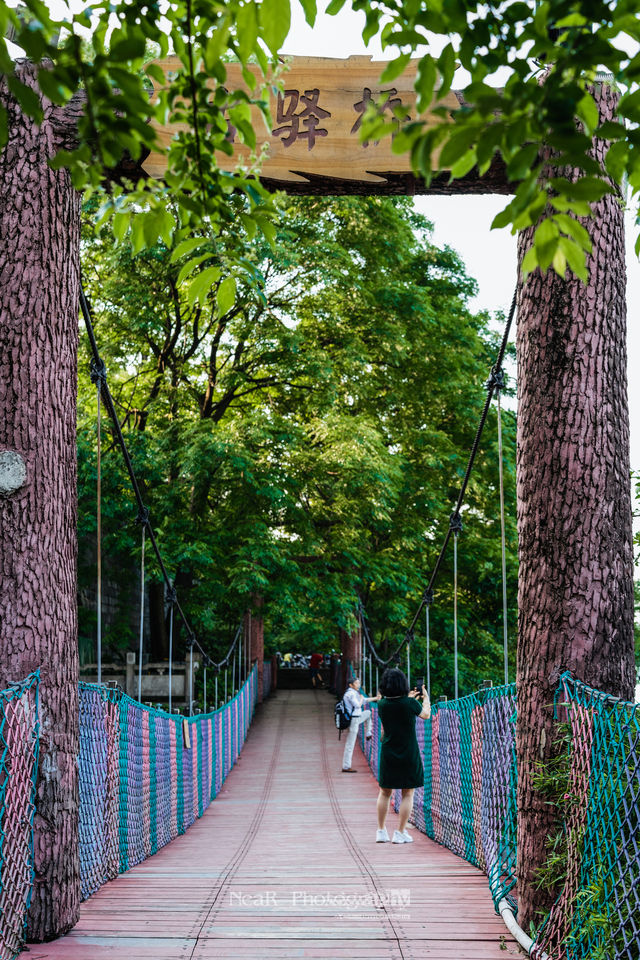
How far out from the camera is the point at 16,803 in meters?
3.30

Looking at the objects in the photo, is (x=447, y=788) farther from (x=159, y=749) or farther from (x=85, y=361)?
(x=85, y=361)

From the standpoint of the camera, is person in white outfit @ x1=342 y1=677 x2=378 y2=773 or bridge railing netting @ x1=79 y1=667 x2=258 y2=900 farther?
person in white outfit @ x1=342 y1=677 x2=378 y2=773

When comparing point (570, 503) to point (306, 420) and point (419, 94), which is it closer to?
point (419, 94)

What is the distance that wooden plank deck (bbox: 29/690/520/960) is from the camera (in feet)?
10.6

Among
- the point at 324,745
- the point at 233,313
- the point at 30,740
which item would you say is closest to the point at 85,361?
the point at 233,313

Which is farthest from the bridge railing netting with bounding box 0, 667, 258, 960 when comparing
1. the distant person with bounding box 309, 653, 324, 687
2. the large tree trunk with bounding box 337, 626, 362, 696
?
the distant person with bounding box 309, 653, 324, 687

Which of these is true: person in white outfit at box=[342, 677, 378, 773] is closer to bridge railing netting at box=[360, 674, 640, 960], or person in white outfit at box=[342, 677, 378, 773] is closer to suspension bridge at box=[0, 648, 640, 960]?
suspension bridge at box=[0, 648, 640, 960]

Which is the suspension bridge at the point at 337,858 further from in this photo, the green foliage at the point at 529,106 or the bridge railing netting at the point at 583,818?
the green foliage at the point at 529,106

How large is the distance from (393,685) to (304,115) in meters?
3.36

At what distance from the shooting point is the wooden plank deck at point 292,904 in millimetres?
3242

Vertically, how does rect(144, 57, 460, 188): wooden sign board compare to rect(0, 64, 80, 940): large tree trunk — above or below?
above

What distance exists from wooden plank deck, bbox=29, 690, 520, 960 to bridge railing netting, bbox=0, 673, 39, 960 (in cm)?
16

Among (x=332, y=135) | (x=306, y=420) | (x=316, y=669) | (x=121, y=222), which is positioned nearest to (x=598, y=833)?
(x=121, y=222)

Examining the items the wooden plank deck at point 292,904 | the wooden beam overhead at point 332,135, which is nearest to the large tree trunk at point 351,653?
the wooden plank deck at point 292,904
